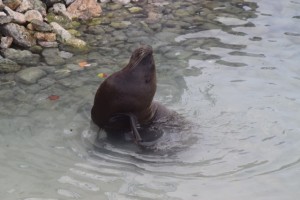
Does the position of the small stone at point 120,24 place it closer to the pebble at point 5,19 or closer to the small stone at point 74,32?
the small stone at point 74,32

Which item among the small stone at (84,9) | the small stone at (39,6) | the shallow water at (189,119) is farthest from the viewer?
the small stone at (84,9)

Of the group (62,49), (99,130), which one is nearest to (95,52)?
(62,49)

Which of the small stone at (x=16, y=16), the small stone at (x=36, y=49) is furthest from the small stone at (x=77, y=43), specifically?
the small stone at (x=16, y=16)

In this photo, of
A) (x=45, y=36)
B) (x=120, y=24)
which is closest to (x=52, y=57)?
(x=45, y=36)

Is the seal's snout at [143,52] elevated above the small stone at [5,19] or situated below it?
above

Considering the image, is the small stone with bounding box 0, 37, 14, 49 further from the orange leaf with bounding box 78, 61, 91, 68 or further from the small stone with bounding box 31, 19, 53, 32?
the orange leaf with bounding box 78, 61, 91, 68

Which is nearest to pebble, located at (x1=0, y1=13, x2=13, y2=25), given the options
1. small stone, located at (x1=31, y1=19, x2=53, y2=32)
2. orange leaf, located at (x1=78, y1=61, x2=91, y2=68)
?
small stone, located at (x1=31, y1=19, x2=53, y2=32)

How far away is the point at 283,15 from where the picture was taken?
8.26 metres

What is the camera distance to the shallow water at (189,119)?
4219mm

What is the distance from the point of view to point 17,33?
6.66 m

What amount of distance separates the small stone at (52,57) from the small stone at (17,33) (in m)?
0.27

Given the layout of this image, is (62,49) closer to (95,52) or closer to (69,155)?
(95,52)

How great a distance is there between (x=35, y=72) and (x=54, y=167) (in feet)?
6.56

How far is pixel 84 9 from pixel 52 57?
1.58m
